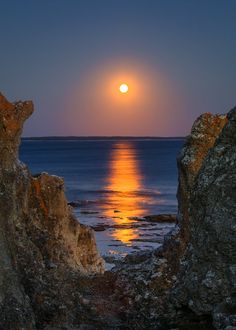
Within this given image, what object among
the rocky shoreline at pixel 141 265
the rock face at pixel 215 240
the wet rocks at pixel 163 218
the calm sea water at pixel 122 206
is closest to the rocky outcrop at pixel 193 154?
the rocky shoreline at pixel 141 265

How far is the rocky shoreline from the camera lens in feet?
32.9

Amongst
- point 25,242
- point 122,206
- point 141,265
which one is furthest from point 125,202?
point 25,242

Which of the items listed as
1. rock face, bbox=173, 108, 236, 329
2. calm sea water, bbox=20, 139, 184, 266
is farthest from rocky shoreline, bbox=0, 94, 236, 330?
calm sea water, bbox=20, 139, 184, 266

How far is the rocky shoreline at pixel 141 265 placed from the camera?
32.9 feet

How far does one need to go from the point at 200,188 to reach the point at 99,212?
52044mm

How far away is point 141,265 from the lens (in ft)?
47.3


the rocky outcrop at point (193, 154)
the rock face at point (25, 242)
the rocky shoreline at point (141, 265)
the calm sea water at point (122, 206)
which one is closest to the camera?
the rocky shoreline at point (141, 265)

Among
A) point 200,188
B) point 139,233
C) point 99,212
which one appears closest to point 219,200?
point 200,188

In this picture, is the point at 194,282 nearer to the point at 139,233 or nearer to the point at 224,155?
the point at 224,155

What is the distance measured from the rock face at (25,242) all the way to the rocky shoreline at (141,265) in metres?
0.02

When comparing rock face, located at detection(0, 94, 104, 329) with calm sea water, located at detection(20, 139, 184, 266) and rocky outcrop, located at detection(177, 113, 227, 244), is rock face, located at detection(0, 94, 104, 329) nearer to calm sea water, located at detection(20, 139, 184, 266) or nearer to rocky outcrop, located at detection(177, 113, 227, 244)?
rocky outcrop, located at detection(177, 113, 227, 244)

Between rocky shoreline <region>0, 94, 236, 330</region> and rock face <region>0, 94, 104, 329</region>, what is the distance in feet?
0.07

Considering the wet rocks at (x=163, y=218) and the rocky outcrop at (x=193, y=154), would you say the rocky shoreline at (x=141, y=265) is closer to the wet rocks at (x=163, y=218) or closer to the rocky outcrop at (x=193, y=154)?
the rocky outcrop at (x=193, y=154)

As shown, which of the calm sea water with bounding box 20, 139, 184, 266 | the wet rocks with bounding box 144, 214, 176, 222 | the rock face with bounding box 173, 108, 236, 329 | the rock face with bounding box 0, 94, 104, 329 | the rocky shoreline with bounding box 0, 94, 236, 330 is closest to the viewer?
the rock face with bounding box 173, 108, 236, 329
